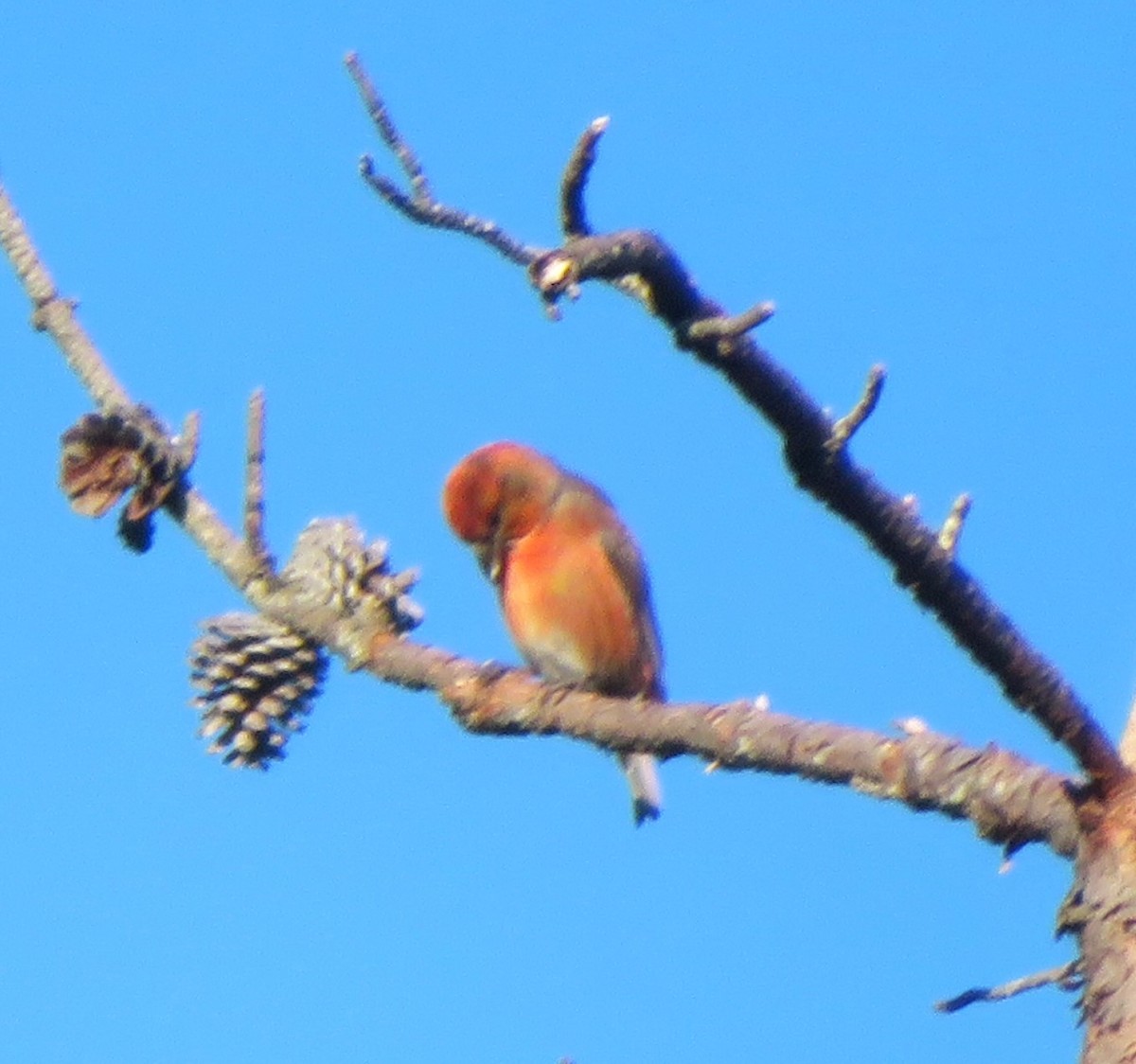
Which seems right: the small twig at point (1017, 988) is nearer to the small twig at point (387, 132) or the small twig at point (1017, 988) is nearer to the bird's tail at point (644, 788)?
the small twig at point (387, 132)

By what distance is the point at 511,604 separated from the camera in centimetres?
528

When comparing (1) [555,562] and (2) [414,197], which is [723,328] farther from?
(1) [555,562]

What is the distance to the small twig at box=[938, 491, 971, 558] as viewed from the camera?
7.54 ft

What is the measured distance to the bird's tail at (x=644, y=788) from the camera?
5.83 metres

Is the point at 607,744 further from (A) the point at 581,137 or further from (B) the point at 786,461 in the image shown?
(A) the point at 581,137

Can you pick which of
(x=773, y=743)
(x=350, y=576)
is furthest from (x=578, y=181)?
(x=350, y=576)

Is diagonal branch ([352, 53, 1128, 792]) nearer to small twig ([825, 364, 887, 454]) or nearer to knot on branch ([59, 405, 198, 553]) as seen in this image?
small twig ([825, 364, 887, 454])

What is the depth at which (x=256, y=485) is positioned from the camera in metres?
3.23

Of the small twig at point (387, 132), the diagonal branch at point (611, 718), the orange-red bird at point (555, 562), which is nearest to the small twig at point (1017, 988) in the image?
the diagonal branch at point (611, 718)

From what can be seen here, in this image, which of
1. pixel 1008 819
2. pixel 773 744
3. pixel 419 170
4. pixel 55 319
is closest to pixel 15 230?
pixel 55 319

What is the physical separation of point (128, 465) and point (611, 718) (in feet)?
3.32

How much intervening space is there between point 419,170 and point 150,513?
4.35ft

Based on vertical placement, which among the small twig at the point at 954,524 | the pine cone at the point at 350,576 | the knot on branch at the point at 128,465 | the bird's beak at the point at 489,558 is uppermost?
the bird's beak at the point at 489,558

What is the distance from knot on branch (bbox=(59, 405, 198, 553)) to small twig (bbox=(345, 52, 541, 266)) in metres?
1.11
